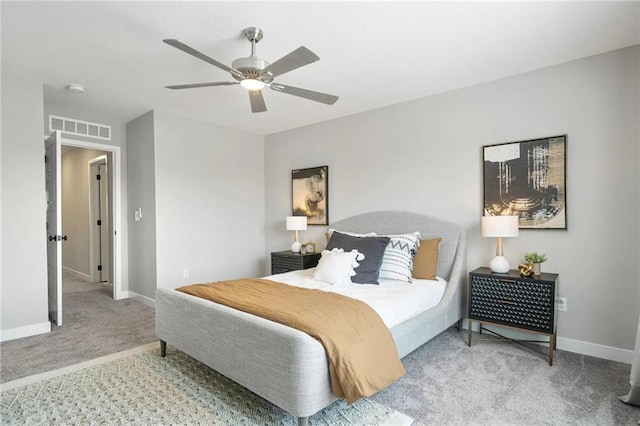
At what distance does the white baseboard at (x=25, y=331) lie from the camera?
3203mm

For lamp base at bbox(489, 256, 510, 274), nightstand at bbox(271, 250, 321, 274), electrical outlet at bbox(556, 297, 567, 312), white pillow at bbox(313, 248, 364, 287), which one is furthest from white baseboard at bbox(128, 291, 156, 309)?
electrical outlet at bbox(556, 297, 567, 312)

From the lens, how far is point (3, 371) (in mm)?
2586

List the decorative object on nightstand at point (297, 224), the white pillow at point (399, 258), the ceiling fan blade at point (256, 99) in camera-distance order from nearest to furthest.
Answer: the ceiling fan blade at point (256, 99)
the white pillow at point (399, 258)
the decorative object on nightstand at point (297, 224)

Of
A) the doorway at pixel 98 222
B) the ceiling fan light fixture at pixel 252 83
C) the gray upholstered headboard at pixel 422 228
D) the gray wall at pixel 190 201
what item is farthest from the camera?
the doorway at pixel 98 222

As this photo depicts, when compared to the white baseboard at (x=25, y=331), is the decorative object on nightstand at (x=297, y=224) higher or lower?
higher

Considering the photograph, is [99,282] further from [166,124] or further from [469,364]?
[469,364]

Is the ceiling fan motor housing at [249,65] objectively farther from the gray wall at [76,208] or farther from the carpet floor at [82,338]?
the gray wall at [76,208]

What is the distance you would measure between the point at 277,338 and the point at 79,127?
167 inches

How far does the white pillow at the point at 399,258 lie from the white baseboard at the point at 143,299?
2.97 meters

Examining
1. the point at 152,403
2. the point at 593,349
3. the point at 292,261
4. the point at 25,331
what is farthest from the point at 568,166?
the point at 25,331

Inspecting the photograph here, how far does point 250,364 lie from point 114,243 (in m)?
3.78

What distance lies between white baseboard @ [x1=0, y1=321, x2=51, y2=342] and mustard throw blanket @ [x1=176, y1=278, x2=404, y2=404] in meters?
2.12

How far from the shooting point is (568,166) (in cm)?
291

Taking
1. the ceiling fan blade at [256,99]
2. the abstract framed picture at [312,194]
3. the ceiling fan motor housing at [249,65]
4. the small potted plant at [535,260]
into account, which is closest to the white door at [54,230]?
the ceiling fan blade at [256,99]
